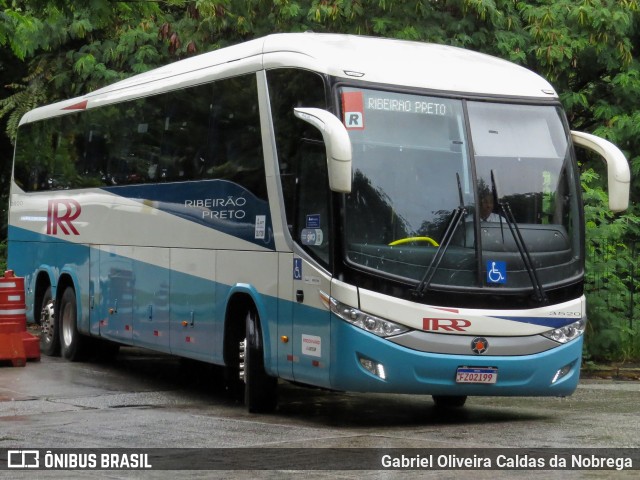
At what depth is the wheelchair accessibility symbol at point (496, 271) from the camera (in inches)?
486

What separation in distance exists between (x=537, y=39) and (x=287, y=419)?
32.5 feet

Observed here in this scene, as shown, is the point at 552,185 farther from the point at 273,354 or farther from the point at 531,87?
the point at 273,354

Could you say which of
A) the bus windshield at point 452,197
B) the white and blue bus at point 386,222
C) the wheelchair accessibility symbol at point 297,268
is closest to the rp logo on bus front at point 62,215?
the white and blue bus at point 386,222

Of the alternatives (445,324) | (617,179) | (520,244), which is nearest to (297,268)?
(445,324)

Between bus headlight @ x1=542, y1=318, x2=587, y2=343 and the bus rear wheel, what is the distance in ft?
9.26

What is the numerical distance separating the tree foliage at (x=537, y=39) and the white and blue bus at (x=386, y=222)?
217 inches

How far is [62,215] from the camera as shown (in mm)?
20109

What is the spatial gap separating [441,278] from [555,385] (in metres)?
1.56

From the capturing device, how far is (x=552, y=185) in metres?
12.9

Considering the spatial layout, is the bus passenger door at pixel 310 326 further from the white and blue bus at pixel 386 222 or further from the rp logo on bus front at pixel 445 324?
the rp logo on bus front at pixel 445 324

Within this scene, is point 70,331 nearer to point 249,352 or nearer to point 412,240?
point 249,352

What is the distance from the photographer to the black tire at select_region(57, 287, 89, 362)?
19734 mm

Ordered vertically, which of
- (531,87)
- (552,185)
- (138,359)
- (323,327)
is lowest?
(138,359)

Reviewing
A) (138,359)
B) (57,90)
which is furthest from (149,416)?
(57,90)
